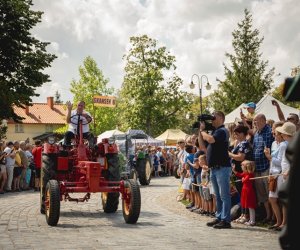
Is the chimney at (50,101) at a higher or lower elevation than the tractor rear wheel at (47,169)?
higher

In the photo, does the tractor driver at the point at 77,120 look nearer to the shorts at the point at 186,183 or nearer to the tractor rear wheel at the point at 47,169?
the tractor rear wheel at the point at 47,169

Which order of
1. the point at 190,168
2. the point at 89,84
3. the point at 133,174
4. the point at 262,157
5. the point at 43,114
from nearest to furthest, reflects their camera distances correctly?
1. the point at 262,157
2. the point at 190,168
3. the point at 133,174
4. the point at 89,84
5. the point at 43,114

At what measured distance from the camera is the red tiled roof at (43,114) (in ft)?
307

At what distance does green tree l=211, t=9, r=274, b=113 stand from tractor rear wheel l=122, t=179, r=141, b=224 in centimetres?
3482

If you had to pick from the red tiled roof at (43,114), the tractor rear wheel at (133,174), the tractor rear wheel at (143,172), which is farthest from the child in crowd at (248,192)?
the red tiled roof at (43,114)

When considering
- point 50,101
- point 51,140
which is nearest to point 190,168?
point 51,140

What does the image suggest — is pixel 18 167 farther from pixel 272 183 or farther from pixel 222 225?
pixel 272 183

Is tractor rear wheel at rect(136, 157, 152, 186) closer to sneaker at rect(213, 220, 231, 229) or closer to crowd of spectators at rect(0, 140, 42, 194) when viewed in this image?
A: crowd of spectators at rect(0, 140, 42, 194)

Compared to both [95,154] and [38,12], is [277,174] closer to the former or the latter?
[95,154]

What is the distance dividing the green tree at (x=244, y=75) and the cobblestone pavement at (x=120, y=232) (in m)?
33.5

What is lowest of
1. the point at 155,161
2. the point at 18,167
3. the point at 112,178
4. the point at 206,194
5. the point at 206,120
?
the point at 206,194

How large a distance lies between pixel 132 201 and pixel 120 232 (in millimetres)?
876

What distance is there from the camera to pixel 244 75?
45.0m

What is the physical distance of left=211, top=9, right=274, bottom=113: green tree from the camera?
44031 millimetres
